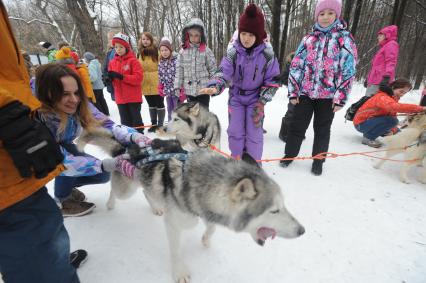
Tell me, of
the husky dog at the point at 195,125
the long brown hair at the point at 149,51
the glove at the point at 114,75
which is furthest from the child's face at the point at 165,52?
the husky dog at the point at 195,125

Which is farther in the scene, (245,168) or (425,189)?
(425,189)

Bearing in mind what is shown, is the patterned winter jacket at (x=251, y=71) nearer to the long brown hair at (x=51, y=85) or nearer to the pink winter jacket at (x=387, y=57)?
the long brown hair at (x=51, y=85)

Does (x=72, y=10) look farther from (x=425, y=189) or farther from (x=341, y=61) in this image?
(x=425, y=189)

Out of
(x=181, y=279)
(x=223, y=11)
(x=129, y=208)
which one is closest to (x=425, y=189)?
(x=181, y=279)

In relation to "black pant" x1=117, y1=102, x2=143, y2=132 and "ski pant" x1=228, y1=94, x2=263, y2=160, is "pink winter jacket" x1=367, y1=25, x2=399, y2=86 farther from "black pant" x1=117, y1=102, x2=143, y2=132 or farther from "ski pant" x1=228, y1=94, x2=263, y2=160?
"black pant" x1=117, y1=102, x2=143, y2=132

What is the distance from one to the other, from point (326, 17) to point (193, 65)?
7.15ft

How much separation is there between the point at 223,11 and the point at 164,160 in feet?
49.5

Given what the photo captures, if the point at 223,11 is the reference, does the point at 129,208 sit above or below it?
below

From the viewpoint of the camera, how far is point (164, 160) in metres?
1.69

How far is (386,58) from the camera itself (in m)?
5.14

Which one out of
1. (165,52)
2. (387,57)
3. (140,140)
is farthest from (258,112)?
(387,57)

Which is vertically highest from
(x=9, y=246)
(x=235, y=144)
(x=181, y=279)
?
(x=9, y=246)

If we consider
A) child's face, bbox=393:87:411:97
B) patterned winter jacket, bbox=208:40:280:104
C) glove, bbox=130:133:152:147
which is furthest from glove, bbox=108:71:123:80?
child's face, bbox=393:87:411:97

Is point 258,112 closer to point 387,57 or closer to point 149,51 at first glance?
point 149,51
